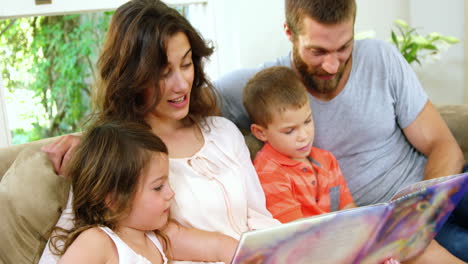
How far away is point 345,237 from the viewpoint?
1.12 m

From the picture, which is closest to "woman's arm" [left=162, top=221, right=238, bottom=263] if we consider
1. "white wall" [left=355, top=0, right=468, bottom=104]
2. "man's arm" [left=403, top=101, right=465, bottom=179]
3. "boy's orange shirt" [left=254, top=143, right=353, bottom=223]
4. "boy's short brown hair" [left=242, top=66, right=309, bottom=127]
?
Answer: "boy's orange shirt" [left=254, top=143, right=353, bottom=223]

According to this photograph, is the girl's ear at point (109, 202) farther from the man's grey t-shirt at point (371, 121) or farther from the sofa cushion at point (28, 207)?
the man's grey t-shirt at point (371, 121)

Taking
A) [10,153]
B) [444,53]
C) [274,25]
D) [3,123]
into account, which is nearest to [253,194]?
[10,153]

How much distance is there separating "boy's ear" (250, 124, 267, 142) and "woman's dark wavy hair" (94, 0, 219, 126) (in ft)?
1.31

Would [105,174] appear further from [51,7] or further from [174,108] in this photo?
[51,7]

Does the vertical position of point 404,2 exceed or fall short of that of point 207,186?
it exceeds it

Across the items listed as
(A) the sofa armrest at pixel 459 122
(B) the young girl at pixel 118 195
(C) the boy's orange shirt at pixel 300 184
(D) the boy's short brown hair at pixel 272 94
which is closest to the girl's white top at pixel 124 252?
(B) the young girl at pixel 118 195

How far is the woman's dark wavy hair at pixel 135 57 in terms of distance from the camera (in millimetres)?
1473

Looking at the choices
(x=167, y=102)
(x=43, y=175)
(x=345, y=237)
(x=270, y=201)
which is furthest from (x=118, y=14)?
(x=345, y=237)

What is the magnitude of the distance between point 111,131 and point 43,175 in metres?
0.26

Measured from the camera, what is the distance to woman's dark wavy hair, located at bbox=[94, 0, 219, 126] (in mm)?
1473

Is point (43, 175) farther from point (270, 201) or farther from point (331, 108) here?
point (331, 108)

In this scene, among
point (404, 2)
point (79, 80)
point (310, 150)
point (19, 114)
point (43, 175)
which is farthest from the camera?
point (404, 2)

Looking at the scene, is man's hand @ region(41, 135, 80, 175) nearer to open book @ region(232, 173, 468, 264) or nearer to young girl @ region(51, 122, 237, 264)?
young girl @ region(51, 122, 237, 264)
